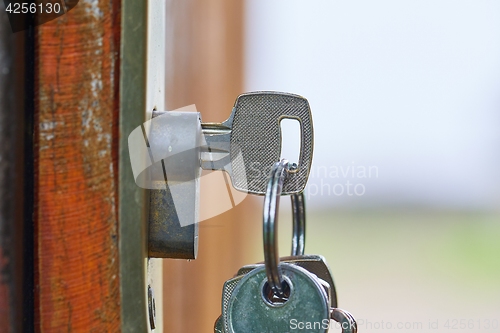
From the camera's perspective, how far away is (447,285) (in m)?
1.44

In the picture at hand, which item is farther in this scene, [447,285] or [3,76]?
[447,285]

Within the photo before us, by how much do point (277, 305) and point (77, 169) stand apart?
105 mm

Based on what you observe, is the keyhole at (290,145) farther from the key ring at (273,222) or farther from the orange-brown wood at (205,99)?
the key ring at (273,222)

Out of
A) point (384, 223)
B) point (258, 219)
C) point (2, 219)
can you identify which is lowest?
point (384, 223)

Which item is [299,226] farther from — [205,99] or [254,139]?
[205,99]

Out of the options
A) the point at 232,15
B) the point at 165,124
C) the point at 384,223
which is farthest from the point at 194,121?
the point at 384,223

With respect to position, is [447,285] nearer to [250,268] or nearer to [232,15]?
[232,15]

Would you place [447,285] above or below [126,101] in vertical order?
below

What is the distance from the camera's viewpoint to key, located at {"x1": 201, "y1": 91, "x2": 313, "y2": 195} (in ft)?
0.92

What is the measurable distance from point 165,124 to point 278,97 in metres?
0.06

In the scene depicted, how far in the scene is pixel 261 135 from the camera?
280 mm

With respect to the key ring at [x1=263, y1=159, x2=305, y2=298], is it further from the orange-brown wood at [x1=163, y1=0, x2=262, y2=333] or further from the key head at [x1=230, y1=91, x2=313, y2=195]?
the orange-brown wood at [x1=163, y1=0, x2=262, y2=333]

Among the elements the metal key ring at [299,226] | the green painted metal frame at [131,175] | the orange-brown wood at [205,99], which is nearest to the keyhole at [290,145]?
the orange-brown wood at [205,99]

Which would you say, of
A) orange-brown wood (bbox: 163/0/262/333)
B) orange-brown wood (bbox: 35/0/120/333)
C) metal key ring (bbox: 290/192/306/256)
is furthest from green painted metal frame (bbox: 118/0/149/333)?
orange-brown wood (bbox: 163/0/262/333)
